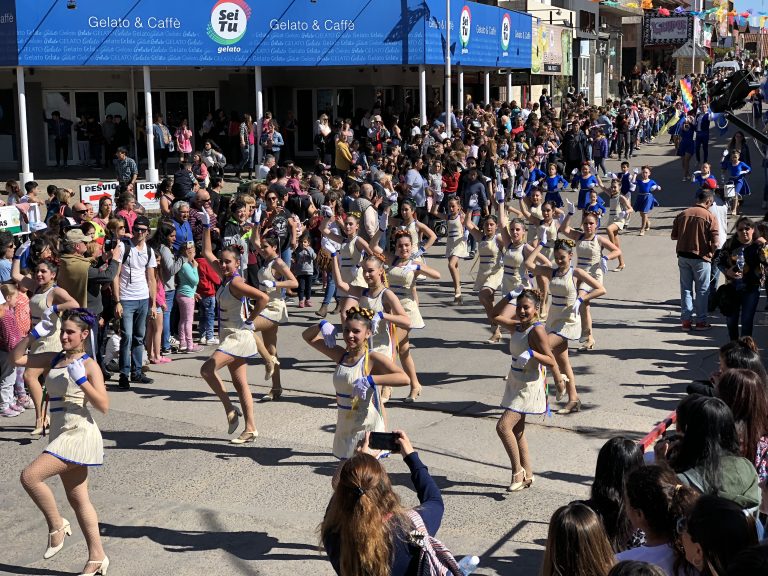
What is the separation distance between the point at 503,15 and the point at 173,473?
2538 cm

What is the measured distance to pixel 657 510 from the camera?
4.37 m

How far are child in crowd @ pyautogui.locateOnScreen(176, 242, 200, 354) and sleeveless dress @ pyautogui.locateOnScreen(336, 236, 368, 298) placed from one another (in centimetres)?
185

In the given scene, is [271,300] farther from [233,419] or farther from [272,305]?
[233,419]

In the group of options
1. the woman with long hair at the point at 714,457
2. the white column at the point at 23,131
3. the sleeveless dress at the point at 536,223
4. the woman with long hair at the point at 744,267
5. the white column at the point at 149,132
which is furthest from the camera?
the white column at the point at 149,132

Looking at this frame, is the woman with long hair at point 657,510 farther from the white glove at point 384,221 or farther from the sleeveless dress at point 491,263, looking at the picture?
the white glove at point 384,221

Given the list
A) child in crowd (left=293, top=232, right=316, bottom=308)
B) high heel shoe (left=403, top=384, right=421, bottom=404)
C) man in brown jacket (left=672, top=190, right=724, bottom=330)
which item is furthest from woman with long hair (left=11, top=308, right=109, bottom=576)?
man in brown jacket (left=672, top=190, right=724, bottom=330)

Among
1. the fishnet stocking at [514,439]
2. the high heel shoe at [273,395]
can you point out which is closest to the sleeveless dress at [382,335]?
the high heel shoe at [273,395]

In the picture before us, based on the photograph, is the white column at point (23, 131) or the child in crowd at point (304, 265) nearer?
the child in crowd at point (304, 265)

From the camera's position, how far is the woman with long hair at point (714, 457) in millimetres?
5176

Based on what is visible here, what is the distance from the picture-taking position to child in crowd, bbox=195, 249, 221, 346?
1262 cm

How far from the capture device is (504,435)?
7910 millimetres

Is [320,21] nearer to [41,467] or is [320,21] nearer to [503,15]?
[503,15]

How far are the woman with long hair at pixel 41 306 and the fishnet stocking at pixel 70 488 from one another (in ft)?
8.67

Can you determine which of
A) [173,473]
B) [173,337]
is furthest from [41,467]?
[173,337]
